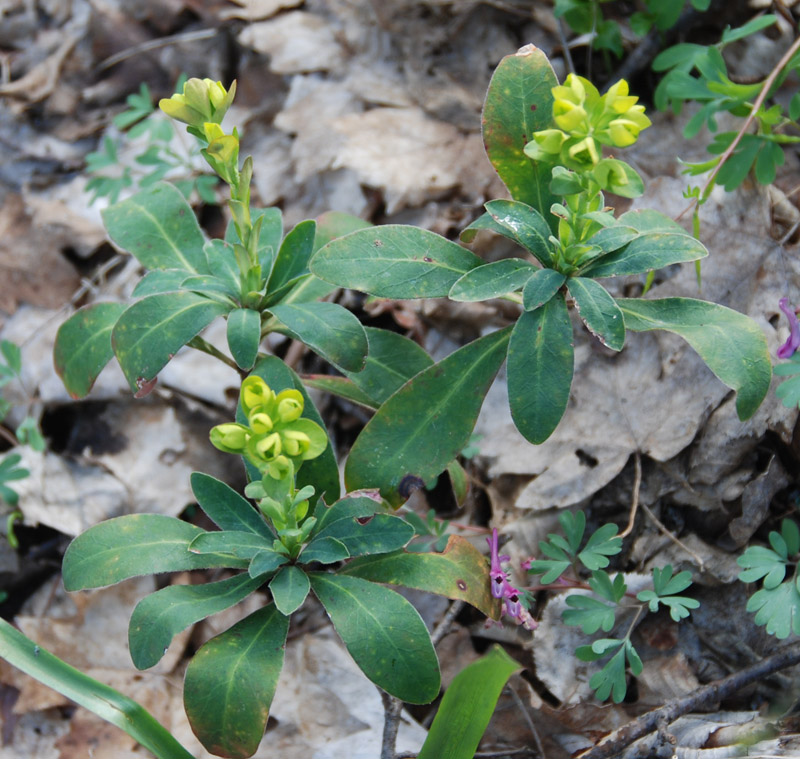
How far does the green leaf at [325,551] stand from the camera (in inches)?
59.3

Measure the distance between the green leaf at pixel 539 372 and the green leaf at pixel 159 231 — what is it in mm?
908

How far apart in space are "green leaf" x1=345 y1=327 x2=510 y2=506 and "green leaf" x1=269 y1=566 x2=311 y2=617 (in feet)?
0.76

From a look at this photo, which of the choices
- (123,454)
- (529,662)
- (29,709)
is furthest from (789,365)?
(29,709)

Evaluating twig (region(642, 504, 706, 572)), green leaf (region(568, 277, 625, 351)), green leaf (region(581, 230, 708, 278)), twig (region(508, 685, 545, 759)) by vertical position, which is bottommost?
twig (region(508, 685, 545, 759))

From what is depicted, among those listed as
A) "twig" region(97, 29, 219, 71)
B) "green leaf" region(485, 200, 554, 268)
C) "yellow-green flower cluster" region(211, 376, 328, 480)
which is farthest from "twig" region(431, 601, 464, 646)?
"twig" region(97, 29, 219, 71)

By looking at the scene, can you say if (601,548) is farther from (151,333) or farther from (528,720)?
(151,333)

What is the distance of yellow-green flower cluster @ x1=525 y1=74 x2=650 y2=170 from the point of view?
1.33m

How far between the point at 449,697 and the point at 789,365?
1.05 metres

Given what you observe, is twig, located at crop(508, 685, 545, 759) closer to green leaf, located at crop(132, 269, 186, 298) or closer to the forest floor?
the forest floor

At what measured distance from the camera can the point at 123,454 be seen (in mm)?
2531

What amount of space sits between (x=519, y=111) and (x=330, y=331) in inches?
26.7

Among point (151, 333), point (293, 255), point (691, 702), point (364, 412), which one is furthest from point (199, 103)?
point (691, 702)

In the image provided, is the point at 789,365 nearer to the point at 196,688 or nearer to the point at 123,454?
the point at 196,688

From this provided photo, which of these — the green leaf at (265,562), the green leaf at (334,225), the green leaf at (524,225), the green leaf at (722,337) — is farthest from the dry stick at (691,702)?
the green leaf at (334,225)
